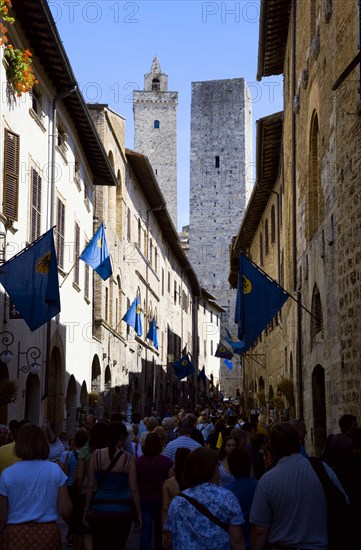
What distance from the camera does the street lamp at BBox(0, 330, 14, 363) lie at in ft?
47.8

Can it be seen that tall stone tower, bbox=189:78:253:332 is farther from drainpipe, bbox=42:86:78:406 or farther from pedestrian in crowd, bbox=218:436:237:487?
pedestrian in crowd, bbox=218:436:237:487

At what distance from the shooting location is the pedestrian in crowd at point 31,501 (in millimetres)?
5535

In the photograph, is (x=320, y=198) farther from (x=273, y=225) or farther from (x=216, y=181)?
(x=216, y=181)

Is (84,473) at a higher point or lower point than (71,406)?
lower

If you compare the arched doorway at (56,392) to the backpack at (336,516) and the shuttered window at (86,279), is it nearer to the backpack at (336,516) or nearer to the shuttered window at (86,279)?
the shuttered window at (86,279)

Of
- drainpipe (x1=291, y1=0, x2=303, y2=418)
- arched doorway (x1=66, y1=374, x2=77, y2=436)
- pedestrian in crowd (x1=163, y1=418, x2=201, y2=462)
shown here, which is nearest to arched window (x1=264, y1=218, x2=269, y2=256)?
drainpipe (x1=291, y1=0, x2=303, y2=418)

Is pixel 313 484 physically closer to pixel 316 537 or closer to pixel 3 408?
pixel 316 537

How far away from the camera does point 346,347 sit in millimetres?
12664

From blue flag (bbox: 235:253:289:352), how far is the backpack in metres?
9.79

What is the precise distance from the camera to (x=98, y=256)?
20391 mm

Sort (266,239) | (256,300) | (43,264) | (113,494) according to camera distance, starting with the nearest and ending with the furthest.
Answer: (113,494) → (43,264) → (256,300) → (266,239)

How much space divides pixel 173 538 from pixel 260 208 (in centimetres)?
2807

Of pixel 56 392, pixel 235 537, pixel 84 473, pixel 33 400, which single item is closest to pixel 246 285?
pixel 33 400

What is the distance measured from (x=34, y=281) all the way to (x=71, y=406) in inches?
357
